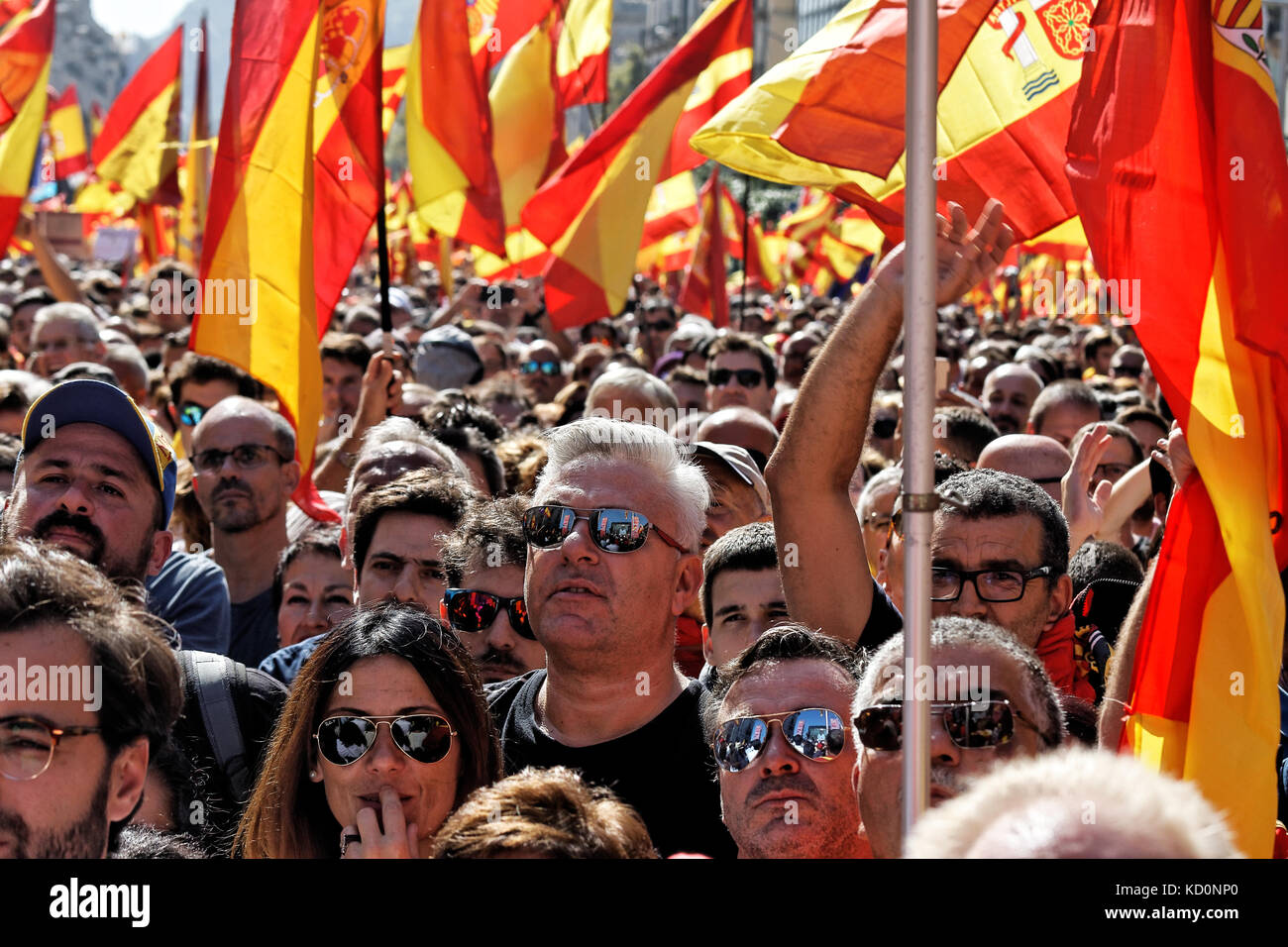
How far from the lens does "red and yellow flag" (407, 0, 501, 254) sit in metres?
8.12

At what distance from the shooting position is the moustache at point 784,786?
3059 mm

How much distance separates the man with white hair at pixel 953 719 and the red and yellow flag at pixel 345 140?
381 cm

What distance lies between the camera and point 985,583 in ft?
12.7

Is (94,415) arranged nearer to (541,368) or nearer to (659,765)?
(659,765)

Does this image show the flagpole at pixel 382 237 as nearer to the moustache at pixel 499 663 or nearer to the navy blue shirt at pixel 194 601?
the navy blue shirt at pixel 194 601

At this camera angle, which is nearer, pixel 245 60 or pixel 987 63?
pixel 987 63

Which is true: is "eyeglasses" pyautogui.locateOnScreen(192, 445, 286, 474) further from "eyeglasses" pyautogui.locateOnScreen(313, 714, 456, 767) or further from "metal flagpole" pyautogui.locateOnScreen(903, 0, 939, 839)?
"metal flagpole" pyautogui.locateOnScreen(903, 0, 939, 839)

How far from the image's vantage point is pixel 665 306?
50.2 feet

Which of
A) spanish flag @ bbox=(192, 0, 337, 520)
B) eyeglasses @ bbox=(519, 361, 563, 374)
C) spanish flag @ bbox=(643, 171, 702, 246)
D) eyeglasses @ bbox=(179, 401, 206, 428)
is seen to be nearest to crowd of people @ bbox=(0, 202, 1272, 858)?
spanish flag @ bbox=(192, 0, 337, 520)

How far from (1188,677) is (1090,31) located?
1.43 m

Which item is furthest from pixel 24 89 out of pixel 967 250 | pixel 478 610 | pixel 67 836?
pixel 67 836

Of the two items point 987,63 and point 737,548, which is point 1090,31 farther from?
point 737,548

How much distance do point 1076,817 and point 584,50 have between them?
988 cm
